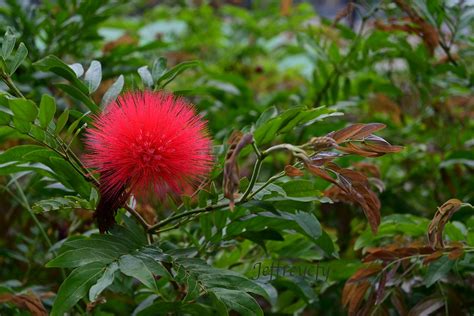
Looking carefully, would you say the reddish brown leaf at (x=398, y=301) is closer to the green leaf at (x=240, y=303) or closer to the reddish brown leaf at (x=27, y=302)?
the green leaf at (x=240, y=303)

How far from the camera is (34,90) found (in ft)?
4.64

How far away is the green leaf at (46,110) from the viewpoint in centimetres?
82

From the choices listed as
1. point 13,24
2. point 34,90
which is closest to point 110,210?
point 34,90

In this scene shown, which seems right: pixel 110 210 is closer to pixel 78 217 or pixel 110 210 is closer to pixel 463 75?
pixel 78 217

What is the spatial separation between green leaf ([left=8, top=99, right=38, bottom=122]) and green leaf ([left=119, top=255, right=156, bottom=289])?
0.19 metres

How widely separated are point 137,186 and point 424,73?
33.9 inches

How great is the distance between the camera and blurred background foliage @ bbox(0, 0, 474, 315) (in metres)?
1.02

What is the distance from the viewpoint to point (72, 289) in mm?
776

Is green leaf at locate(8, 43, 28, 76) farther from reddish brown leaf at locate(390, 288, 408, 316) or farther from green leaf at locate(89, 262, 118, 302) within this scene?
reddish brown leaf at locate(390, 288, 408, 316)

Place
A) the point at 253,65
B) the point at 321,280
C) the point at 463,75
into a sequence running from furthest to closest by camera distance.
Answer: the point at 253,65 → the point at 463,75 → the point at 321,280

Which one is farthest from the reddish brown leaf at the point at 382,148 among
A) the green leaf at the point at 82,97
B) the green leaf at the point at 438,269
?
the green leaf at the point at 82,97

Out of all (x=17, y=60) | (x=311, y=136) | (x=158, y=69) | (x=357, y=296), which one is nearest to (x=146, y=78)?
(x=158, y=69)

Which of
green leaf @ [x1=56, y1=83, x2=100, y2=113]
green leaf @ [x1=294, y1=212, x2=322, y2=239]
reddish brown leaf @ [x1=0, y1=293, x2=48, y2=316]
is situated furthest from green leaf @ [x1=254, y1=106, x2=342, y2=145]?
reddish brown leaf @ [x1=0, y1=293, x2=48, y2=316]

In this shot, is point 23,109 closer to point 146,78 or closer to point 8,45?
point 8,45
